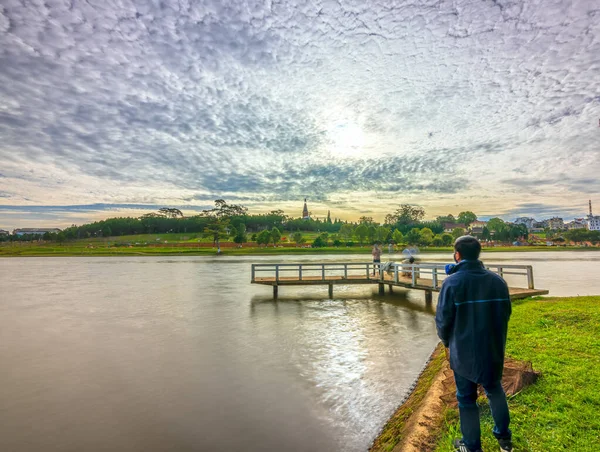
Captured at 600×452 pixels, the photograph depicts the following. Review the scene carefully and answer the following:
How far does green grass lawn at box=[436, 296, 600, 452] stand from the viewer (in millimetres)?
3961

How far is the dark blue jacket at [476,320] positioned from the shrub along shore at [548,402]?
4.09 feet

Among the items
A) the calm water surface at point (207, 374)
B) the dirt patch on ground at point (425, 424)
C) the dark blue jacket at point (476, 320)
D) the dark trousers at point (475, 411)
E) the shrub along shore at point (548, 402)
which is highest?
the dark blue jacket at point (476, 320)

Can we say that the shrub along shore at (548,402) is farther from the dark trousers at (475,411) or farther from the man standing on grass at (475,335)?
the man standing on grass at (475,335)

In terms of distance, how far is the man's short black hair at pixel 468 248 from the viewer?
3.70 metres

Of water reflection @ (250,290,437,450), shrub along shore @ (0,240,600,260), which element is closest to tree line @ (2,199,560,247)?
shrub along shore @ (0,240,600,260)

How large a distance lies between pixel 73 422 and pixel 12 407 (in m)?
1.87

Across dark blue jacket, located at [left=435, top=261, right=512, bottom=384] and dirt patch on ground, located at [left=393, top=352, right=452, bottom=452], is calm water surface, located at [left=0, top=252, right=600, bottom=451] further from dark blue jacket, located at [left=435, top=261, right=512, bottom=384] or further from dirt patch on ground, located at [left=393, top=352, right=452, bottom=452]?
dark blue jacket, located at [left=435, top=261, right=512, bottom=384]

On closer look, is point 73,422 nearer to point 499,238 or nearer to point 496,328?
point 496,328

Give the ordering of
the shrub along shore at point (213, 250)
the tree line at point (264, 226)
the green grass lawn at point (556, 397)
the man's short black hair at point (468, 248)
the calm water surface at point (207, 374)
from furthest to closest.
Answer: the tree line at point (264, 226) < the shrub along shore at point (213, 250) < the calm water surface at point (207, 374) < the green grass lawn at point (556, 397) < the man's short black hair at point (468, 248)

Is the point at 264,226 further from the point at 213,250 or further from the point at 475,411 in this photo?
the point at 475,411

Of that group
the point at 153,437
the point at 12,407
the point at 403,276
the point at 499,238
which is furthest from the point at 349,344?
the point at 499,238

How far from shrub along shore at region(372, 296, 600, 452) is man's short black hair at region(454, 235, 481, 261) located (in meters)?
2.29

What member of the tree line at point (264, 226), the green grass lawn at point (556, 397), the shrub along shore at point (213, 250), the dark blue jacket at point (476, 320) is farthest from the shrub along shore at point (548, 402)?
the tree line at point (264, 226)

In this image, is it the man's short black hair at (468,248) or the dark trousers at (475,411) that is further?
the man's short black hair at (468,248)
